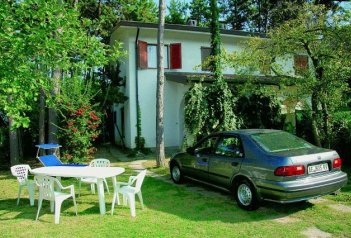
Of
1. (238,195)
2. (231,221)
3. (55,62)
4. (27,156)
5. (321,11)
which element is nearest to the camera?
(231,221)

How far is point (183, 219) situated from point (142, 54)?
12753 mm

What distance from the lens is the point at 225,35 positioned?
20.1 m

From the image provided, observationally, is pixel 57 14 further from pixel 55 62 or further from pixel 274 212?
pixel 274 212

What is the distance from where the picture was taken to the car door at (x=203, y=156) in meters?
8.38

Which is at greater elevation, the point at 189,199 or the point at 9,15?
the point at 9,15

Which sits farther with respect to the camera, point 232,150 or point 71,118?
point 71,118

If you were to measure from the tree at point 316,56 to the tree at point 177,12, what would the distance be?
71.5ft

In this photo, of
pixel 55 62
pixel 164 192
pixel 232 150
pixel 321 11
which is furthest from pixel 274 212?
pixel 321 11

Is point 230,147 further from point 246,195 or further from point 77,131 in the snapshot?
point 77,131

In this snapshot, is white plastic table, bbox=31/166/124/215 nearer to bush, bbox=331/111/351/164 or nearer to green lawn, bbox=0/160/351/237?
green lawn, bbox=0/160/351/237

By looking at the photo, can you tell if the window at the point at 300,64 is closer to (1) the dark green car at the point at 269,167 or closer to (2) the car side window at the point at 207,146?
(1) the dark green car at the point at 269,167

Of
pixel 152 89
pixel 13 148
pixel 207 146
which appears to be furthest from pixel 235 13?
pixel 207 146

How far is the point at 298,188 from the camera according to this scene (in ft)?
20.5

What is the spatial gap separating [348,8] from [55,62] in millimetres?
8180
